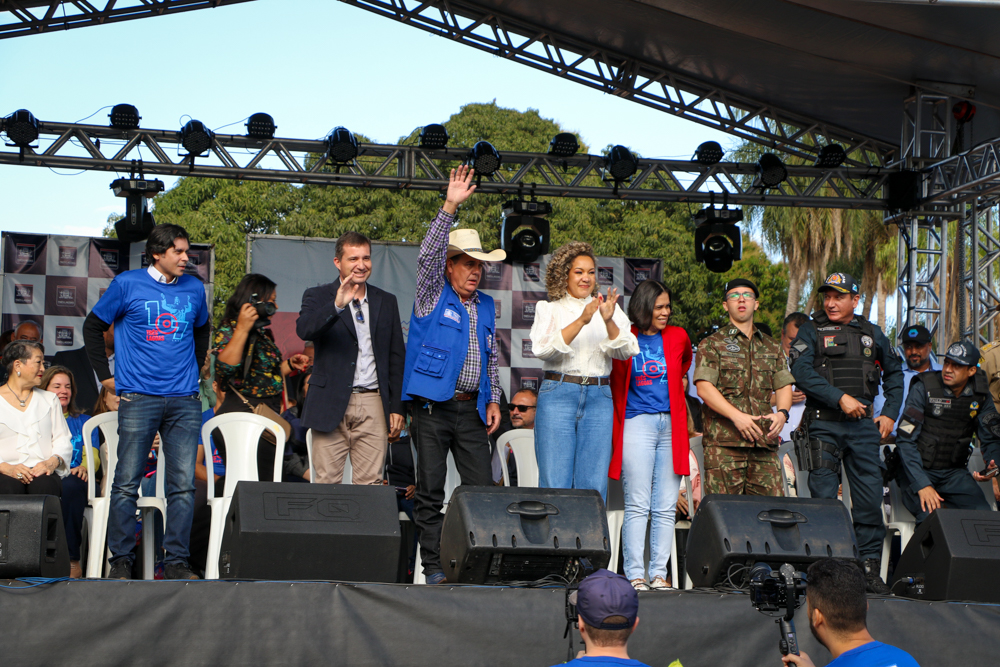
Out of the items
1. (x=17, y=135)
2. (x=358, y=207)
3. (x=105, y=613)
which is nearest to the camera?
(x=105, y=613)

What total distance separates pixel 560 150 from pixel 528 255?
3.29ft

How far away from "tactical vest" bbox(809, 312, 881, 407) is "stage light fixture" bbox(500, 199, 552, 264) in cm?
416

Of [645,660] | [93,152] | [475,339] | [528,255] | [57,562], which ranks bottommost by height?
[645,660]

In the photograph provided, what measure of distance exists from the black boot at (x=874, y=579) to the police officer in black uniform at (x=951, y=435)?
0.80 m

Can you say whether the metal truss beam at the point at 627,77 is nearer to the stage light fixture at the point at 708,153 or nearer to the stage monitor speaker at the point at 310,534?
the stage light fixture at the point at 708,153

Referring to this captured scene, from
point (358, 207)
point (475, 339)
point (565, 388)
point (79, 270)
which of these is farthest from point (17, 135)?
point (358, 207)

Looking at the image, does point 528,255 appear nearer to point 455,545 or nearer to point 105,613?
point 455,545

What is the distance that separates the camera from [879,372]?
497 cm

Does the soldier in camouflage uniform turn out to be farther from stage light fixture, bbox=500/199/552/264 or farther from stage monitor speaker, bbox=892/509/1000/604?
stage light fixture, bbox=500/199/552/264

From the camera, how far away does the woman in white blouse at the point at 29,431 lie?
4.27 m

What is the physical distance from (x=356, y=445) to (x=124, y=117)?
16.6 ft

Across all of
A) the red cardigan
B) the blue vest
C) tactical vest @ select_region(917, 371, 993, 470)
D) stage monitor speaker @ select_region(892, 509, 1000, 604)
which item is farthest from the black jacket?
tactical vest @ select_region(917, 371, 993, 470)

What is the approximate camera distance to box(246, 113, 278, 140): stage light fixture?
8375mm

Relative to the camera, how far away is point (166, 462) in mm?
4262
